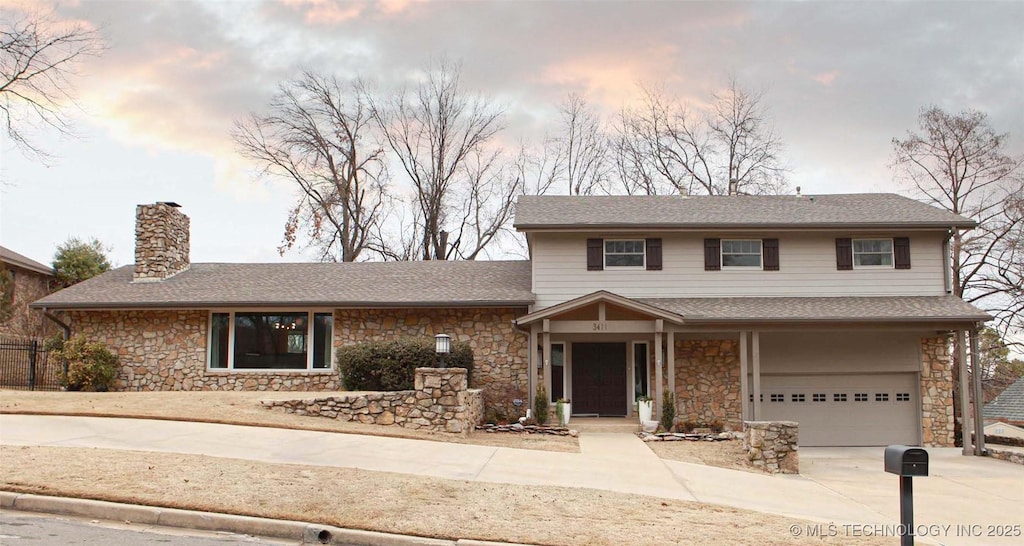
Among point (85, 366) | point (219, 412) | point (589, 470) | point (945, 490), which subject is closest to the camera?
point (589, 470)

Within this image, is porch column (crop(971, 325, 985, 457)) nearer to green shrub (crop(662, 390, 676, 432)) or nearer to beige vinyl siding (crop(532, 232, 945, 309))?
beige vinyl siding (crop(532, 232, 945, 309))

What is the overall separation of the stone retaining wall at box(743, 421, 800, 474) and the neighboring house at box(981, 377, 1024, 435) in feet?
46.2

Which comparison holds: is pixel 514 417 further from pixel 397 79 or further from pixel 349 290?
pixel 397 79

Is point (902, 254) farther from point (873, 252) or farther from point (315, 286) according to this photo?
point (315, 286)

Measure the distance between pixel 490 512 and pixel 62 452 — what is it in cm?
568

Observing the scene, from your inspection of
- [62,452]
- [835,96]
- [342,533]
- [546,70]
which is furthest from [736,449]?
[546,70]

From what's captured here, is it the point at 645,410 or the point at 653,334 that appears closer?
the point at 645,410

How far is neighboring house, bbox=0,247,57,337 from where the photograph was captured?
1053 inches

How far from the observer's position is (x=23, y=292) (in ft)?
93.0

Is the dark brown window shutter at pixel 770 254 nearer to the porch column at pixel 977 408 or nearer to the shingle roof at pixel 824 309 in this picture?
the shingle roof at pixel 824 309

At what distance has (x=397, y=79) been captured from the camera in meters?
35.4

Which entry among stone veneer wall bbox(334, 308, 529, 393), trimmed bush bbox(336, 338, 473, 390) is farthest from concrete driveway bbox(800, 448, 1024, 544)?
trimmed bush bbox(336, 338, 473, 390)

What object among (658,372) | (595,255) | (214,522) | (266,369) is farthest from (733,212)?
(214,522)

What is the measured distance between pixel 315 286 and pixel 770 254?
1143cm
